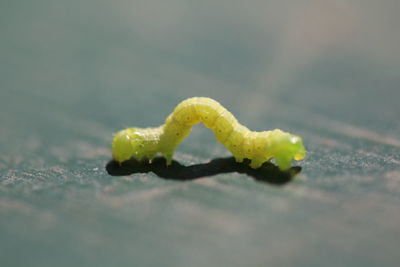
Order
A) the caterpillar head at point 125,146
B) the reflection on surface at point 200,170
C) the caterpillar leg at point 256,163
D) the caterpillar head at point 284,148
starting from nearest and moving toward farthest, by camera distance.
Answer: the caterpillar head at point 284,148, the reflection on surface at point 200,170, the caterpillar leg at point 256,163, the caterpillar head at point 125,146

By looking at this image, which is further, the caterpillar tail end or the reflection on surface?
the caterpillar tail end

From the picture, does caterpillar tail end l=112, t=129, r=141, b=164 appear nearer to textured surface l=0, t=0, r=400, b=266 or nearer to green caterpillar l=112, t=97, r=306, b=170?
green caterpillar l=112, t=97, r=306, b=170

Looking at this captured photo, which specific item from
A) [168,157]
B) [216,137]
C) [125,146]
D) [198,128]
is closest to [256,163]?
[216,137]

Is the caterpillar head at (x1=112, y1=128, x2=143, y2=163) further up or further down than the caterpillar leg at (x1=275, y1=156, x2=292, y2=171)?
further up

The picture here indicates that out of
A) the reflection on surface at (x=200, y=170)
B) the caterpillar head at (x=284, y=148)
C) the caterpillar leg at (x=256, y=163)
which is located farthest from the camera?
the caterpillar leg at (x=256, y=163)

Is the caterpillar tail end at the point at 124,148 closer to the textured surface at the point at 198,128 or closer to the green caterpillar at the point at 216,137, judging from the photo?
the green caterpillar at the point at 216,137

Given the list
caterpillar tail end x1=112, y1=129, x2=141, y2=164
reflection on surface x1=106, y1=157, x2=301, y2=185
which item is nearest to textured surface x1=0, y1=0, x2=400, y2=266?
Answer: reflection on surface x1=106, y1=157, x2=301, y2=185

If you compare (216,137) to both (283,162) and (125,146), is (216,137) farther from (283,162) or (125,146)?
(125,146)

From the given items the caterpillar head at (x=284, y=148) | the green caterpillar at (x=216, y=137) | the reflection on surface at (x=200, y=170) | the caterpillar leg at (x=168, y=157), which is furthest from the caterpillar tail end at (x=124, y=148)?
the caterpillar head at (x=284, y=148)
